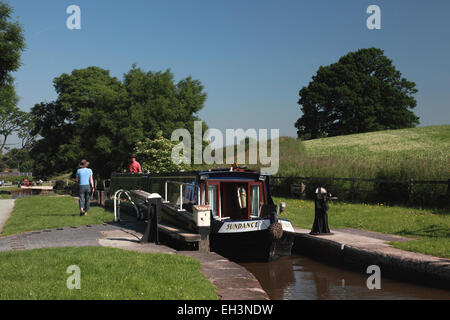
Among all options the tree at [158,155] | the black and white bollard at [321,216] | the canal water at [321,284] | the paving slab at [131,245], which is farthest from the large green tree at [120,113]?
the canal water at [321,284]

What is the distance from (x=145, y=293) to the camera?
5.96 metres

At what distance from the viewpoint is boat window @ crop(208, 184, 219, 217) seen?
11.8 m

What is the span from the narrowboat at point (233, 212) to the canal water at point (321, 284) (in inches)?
18.6

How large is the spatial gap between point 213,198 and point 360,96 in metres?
53.3

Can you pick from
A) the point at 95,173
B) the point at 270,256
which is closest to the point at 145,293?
the point at 270,256

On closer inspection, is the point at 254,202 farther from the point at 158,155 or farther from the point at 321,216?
the point at 158,155

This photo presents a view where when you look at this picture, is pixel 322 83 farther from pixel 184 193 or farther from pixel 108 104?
pixel 184 193

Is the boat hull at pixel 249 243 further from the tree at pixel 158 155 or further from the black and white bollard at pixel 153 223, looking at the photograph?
the tree at pixel 158 155

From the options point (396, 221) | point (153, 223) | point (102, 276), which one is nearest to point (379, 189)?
point (396, 221)

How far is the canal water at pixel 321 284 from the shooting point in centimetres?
784

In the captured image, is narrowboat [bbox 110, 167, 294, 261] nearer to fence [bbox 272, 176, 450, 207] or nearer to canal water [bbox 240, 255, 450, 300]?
canal water [bbox 240, 255, 450, 300]

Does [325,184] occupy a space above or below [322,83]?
below

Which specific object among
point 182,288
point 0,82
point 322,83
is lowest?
point 182,288
